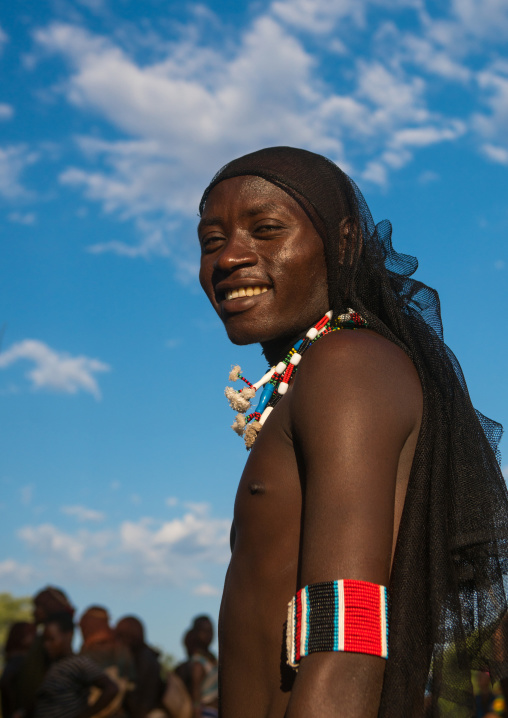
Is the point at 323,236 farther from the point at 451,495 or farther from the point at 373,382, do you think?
the point at 451,495

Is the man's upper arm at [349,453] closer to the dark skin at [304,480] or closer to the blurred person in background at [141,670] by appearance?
the dark skin at [304,480]

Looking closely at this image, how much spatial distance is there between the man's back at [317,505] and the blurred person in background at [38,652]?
6.12 metres

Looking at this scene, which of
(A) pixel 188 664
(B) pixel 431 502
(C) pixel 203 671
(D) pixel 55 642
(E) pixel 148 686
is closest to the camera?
(B) pixel 431 502

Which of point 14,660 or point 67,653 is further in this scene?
point 14,660

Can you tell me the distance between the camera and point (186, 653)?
10.2m

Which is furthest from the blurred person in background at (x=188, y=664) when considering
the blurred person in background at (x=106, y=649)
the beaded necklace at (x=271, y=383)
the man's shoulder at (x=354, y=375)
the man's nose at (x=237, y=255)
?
the man's shoulder at (x=354, y=375)

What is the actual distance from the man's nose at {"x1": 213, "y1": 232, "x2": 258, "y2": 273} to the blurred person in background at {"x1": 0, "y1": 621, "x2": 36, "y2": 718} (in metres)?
6.44

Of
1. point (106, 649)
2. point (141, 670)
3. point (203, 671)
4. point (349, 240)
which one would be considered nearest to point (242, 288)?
point (349, 240)

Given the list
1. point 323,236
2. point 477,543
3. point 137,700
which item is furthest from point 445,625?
point 137,700

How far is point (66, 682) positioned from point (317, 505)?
6270 mm

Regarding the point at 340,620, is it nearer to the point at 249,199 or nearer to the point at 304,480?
the point at 304,480

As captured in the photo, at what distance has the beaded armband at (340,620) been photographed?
1.71 metres

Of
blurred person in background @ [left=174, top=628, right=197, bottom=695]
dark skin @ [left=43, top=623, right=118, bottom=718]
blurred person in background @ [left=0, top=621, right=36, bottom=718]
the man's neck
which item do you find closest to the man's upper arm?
the man's neck

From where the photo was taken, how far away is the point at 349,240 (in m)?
2.59
